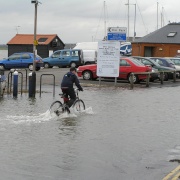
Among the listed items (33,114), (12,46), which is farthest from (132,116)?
(12,46)

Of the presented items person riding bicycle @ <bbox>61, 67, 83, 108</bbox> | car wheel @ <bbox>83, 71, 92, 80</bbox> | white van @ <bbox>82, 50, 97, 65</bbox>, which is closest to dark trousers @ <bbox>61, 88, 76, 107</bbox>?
person riding bicycle @ <bbox>61, 67, 83, 108</bbox>

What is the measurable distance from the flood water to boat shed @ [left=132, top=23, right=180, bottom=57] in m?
42.0

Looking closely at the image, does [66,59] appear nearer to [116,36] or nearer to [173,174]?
[116,36]

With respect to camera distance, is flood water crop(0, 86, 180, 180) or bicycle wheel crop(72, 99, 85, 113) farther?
bicycle wheel crop(72, 99, 85, 113)

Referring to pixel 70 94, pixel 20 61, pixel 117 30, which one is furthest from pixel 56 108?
pixel 20 61

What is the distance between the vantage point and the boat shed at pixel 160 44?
2367 inches

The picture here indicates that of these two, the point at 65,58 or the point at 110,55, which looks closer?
the point at 110,55

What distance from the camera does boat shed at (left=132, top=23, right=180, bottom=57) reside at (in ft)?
197

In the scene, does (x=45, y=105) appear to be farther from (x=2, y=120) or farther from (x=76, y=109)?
(x=2, y=120)

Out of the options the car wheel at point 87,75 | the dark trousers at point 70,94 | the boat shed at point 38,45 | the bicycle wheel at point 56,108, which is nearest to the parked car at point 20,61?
the car wheel at point 87,75

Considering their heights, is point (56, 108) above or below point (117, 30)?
below

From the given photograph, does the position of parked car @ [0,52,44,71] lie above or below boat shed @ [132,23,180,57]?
below

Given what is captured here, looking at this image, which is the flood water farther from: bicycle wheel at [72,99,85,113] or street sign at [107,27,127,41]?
street sign at [107,27,127,41]

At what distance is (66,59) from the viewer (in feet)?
151
